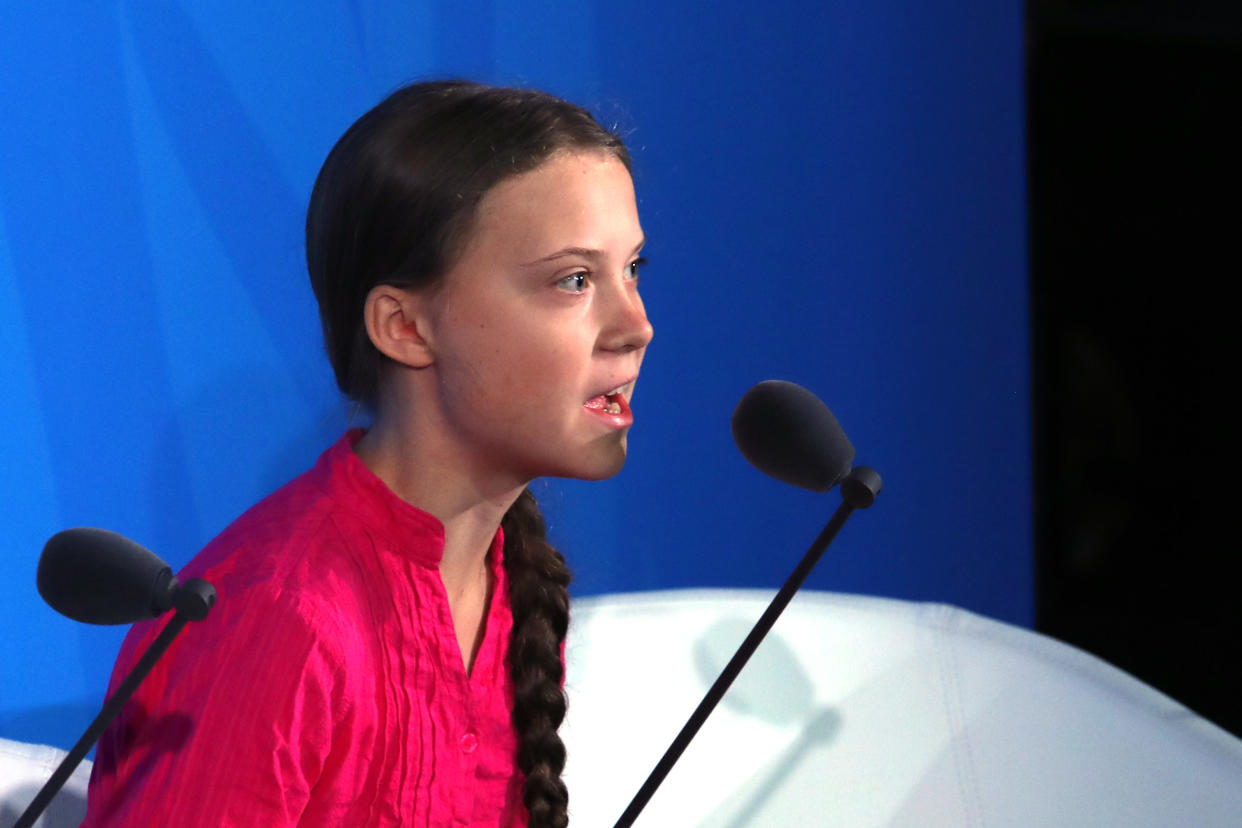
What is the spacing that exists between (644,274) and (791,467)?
36.1 inches

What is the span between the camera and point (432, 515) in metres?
0.78

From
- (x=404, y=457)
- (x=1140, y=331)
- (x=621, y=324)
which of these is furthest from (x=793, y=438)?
(x=1140, y=331)

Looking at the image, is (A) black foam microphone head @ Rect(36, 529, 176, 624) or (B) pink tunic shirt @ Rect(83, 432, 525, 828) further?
(B) pink tunic shirt @ Rect(83, 432, 525, 828)

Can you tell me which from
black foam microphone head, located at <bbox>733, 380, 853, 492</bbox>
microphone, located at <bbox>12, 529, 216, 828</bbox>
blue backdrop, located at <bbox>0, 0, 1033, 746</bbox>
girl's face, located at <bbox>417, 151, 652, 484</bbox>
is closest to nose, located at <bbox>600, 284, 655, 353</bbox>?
girl's face, located at <bbox>417, 151, 652, 484</bbox>

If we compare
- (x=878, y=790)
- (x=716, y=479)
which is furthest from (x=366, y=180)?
(x=716, y=479)

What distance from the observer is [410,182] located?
0.73 m

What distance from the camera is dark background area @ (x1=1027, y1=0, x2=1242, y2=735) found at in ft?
5.54

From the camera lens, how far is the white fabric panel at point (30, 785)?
92cm

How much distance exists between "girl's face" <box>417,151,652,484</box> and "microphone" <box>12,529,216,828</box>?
0.85ft

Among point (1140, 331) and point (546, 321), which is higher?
point (1140, 331)

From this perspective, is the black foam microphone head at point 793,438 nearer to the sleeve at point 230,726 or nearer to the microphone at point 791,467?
the microphone at point 791,467

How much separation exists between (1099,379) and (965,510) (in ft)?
0.82

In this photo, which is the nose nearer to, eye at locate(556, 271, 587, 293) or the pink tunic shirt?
eye at locate(556, 271, 587, 293)

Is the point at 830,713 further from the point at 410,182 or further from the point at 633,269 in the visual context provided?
the point at 410,182
